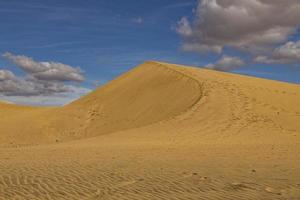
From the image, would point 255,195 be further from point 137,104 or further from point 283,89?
point 283,89

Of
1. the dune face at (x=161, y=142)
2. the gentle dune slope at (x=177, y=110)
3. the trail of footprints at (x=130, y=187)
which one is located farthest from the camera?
the gentle dune slope at (x=177, y=110)

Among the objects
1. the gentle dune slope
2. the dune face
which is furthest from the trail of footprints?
the gentle dune slope

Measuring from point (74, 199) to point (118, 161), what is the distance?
17.1 feet

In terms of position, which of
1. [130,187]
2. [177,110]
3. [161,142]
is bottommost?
[130,187]

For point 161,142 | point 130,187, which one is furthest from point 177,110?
point 130,187

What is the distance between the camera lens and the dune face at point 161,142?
29.1 ft

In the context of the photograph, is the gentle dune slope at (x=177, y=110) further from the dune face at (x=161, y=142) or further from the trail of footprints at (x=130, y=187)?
the trail of footprints at (x=130, y=187)

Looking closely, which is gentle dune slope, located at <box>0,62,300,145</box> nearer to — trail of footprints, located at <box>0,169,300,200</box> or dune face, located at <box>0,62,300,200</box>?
dune face, located at <box>0,62,300,200</box>

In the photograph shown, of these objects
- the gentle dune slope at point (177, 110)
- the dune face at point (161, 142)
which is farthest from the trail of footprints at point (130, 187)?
the gentle dune slope at point (177, 110)

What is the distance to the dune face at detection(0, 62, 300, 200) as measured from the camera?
8.86m

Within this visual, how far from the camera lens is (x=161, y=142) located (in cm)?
2019

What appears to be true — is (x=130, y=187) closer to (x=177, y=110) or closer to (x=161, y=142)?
(x=161, y=142)

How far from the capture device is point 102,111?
109 ft

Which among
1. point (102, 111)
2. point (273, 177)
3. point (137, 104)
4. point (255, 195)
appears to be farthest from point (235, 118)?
point (255, 195)
